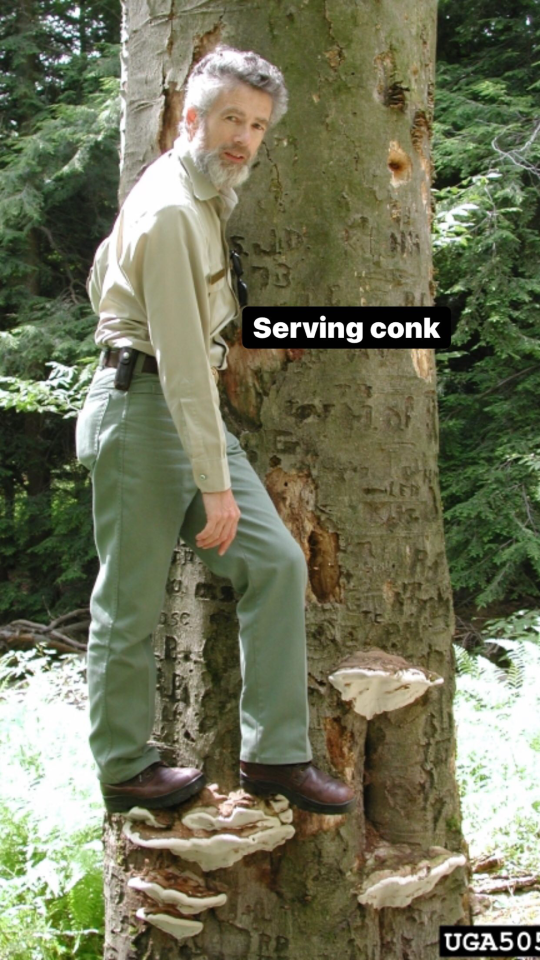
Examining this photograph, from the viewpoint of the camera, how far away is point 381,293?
10.6 feet

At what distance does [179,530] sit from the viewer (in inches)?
116

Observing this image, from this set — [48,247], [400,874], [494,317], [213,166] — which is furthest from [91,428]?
[48,247]

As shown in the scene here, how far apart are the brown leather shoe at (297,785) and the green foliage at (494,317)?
582 cm

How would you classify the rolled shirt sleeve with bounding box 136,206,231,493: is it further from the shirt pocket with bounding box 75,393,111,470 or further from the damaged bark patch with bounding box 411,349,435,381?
the damaged bark patch with bounding box 411,349,435,381

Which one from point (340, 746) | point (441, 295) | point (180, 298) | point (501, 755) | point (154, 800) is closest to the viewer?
point (180, 298)

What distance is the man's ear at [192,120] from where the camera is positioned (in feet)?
9.47

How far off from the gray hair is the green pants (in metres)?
0.88

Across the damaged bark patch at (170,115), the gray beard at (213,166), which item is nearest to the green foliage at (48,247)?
the damaged bark patch at (170,115)

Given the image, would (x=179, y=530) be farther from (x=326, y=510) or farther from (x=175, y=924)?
(x=175, y=924)

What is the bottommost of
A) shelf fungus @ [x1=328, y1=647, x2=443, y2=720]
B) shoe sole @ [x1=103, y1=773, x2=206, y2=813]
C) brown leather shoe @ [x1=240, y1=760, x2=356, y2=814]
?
shoe sole @ [x1=103, y1=773, x2=206, y2=813]

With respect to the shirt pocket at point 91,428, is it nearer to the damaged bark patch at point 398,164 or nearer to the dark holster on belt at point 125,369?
the dark holster on belt at point 125,369

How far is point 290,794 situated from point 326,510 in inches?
37.0

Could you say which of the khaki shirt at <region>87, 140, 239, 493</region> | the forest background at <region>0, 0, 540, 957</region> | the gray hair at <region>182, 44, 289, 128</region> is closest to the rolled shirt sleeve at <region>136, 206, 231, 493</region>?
the khaki shirt at <region>87, 140, 239, 493</region>

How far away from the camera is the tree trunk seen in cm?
309
